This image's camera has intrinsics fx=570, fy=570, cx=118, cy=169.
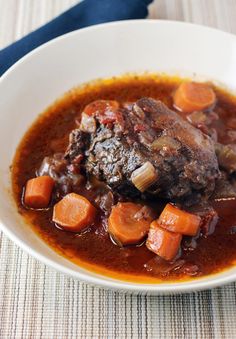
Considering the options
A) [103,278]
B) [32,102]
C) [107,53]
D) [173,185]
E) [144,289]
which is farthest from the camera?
[107,53]

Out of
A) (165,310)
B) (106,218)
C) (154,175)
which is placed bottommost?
(165,310)

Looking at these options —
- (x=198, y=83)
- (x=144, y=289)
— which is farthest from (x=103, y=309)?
(x=198, y=83)

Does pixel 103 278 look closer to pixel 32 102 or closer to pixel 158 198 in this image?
pixel 158 198

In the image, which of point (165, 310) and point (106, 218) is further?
point (106, 218)

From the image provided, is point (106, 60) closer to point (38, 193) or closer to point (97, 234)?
point (38, 193)

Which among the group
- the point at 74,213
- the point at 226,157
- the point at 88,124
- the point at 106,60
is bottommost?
the point at 226,157

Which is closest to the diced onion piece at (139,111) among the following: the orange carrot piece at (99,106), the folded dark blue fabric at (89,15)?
the orange carrot piece at (99,106)

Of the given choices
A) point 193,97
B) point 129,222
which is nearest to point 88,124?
point 129,222
